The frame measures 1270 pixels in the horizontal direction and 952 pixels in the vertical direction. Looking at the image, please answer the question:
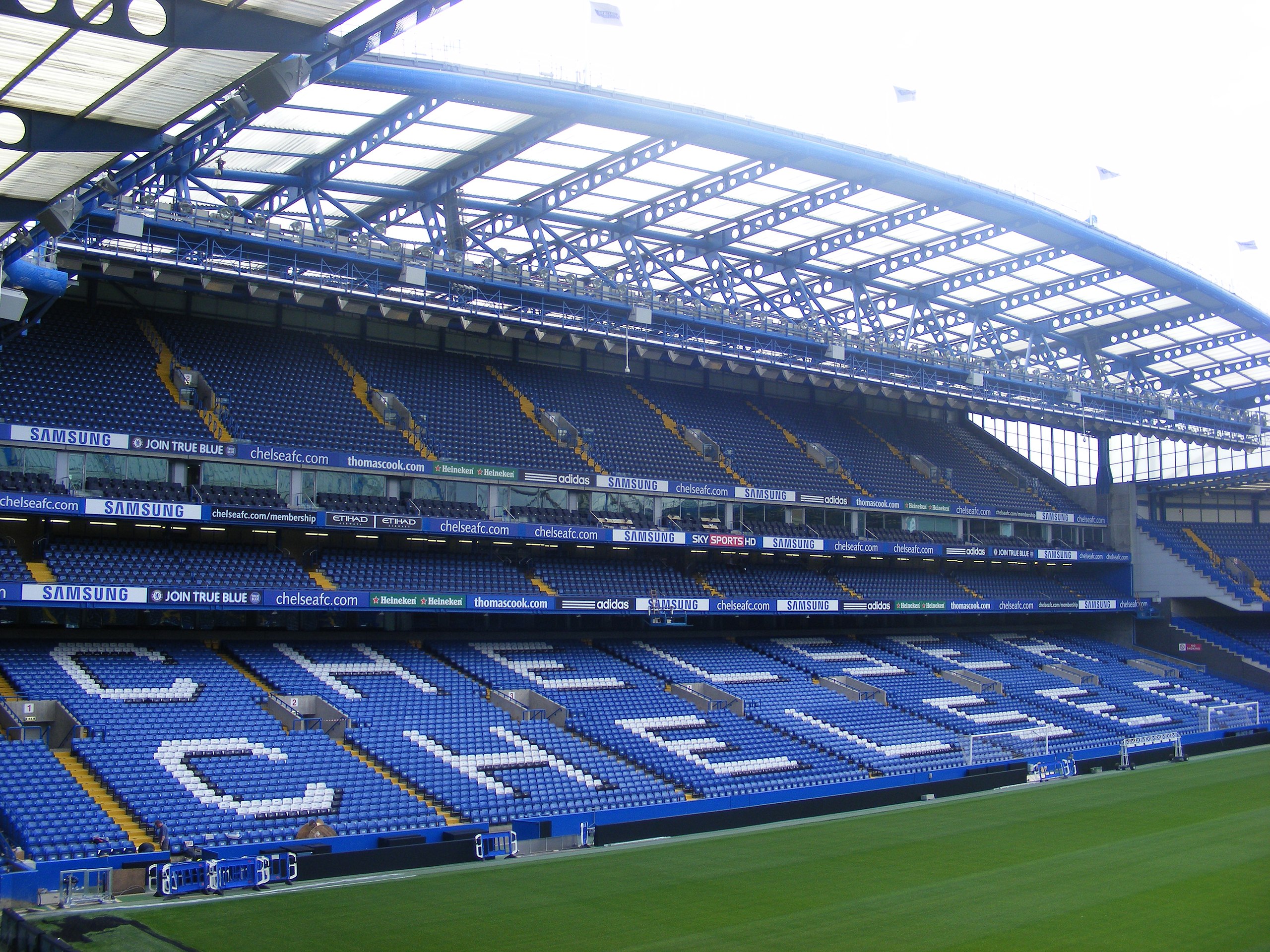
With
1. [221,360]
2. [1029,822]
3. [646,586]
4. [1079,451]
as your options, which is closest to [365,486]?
[221,360]

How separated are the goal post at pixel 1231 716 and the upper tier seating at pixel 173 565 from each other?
35.3 m

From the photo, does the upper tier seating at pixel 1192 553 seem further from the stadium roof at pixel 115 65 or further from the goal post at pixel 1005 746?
the stadium roof at pixel 115 65

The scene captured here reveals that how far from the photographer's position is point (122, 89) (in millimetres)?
9656

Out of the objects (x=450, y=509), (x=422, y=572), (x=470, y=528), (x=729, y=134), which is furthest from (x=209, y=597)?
(x=729, y=134)

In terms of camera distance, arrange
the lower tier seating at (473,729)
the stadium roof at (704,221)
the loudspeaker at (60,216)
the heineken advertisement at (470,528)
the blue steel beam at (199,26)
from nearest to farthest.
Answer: the blue steel beam at (199,26) < the loudspeaker at (60,216) < the lower tier seating at (473,729) < the heineken advertisement at (470,528) < the stadium roof at (704,221)

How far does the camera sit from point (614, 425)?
4381cm

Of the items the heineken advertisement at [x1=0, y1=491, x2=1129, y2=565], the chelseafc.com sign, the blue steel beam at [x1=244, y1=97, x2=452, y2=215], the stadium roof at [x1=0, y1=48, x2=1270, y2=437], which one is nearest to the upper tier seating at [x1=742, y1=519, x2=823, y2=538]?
the heineken advertisement at [x1=0, y1=491, x2=1129, y2=565]

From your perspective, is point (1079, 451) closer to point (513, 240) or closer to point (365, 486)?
point (513, 240)

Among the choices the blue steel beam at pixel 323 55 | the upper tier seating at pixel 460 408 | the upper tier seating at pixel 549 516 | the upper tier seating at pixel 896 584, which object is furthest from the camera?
the upper tier seating at pixel 896 584

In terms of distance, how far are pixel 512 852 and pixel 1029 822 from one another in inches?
513

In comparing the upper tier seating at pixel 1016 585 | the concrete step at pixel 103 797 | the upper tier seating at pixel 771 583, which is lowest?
the concrete step at pixel 103 797

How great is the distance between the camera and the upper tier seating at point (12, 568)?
1088 inches

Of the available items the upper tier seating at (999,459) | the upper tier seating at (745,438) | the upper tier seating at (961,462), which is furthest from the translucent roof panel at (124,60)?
the upper tier seating at (999,459)

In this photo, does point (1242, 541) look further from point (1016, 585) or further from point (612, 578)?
point (612, 578)
